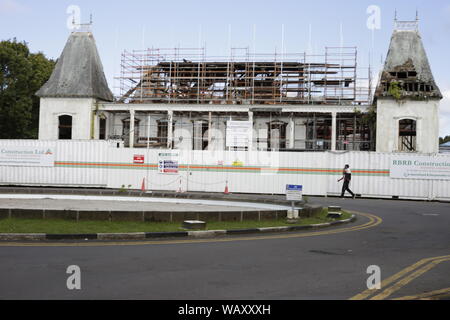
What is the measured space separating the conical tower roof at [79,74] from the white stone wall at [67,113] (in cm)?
56

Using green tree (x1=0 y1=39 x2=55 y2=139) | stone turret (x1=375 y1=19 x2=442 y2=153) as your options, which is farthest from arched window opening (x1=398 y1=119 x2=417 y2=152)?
green tree (x1=0 y1=39 x2=55 y2=139)

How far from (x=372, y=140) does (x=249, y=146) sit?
1064cm

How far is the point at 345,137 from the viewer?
51.3m

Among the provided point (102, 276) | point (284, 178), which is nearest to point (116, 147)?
point (284, 178)

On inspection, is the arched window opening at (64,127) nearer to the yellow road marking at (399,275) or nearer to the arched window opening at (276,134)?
the arched window opening at (276,134)

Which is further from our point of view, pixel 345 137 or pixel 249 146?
pixel 345 137

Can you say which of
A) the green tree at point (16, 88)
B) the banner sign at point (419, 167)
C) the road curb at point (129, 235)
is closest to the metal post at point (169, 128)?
the green tree at point (16, 88)

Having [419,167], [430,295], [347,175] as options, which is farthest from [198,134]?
[430,295]

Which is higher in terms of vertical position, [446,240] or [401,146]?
[401,146]

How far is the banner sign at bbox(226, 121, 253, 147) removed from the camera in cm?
4484

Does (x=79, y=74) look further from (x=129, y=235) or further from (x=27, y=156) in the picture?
(x=129, y=235)

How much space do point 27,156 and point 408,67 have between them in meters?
30.6
